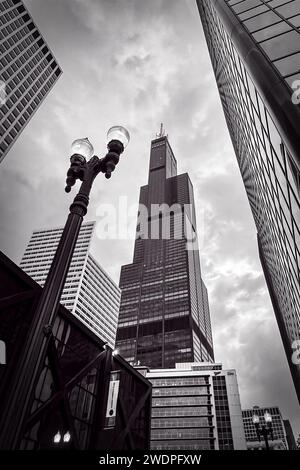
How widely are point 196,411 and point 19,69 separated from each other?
14250 centimetres

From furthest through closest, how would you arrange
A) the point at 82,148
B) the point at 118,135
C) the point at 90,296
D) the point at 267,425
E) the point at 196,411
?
the point at 90,296
the point at 196,411
the point at 267,425
the point at 118,135
the point at 82,148

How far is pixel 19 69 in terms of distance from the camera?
117 m

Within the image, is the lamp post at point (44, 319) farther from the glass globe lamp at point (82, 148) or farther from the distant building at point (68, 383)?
the distant building at point (68, 383)

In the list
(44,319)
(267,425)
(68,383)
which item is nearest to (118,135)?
(44,319)

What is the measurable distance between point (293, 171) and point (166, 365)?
16923 centimetres

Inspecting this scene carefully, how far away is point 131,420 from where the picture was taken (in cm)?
1852

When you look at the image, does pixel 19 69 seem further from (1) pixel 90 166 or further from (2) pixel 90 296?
(1) pixel 90 166

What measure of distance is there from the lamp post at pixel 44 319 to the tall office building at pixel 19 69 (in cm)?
11254

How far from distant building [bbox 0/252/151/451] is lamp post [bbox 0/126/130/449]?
13.7 feet

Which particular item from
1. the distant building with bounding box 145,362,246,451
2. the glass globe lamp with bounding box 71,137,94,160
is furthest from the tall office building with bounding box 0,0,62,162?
the glass globe lamp with bounding box 71,137,94,160

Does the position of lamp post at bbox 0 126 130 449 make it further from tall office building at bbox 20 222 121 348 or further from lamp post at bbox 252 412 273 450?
tall office building at bbox 20 222 121 348
